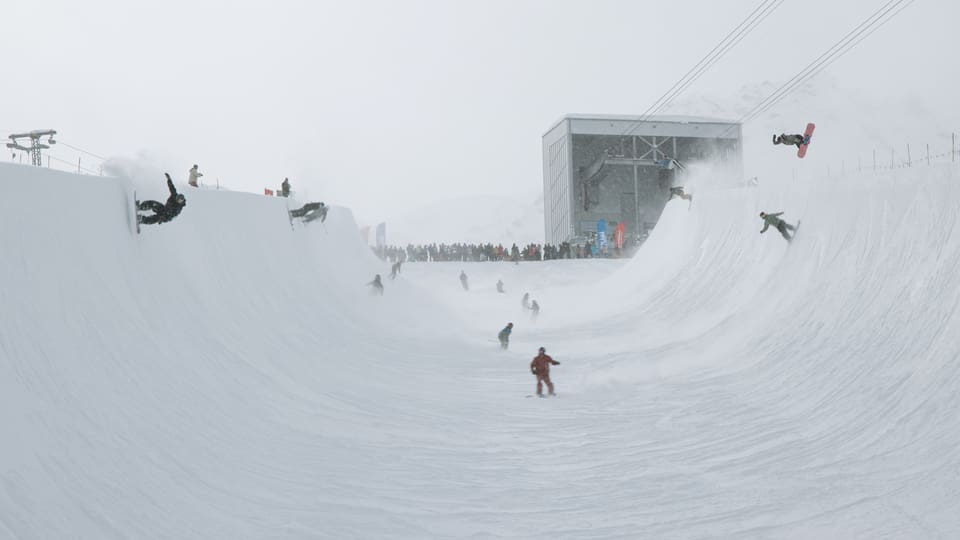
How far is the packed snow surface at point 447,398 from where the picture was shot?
8.70 meters

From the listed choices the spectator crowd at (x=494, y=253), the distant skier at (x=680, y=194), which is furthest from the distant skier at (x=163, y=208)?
the spectator crowd at (x=494, y=253)

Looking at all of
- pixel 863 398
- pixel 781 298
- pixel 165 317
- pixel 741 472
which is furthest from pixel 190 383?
pixel 781 298

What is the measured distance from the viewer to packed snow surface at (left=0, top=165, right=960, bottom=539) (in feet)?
28.5

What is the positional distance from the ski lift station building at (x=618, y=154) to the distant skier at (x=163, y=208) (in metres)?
38.7

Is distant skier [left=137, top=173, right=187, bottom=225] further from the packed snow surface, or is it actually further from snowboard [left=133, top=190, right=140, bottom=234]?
the packed snow surface

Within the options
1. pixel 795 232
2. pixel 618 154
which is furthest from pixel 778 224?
pixel 618 154

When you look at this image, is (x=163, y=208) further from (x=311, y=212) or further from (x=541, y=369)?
(x=311, y=212)

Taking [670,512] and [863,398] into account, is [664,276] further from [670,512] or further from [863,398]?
[670,512]

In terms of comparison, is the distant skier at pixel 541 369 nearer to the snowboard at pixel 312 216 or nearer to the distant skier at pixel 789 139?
the distant skier at pixel 789 139

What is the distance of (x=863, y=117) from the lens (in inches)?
6614

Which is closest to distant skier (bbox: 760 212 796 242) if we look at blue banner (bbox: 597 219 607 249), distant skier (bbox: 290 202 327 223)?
distant skier (bbox: 290 202 327 223)

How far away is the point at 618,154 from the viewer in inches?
2154

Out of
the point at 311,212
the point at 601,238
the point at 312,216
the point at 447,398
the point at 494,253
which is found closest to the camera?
the point at 447,398

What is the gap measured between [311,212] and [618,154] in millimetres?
29771
